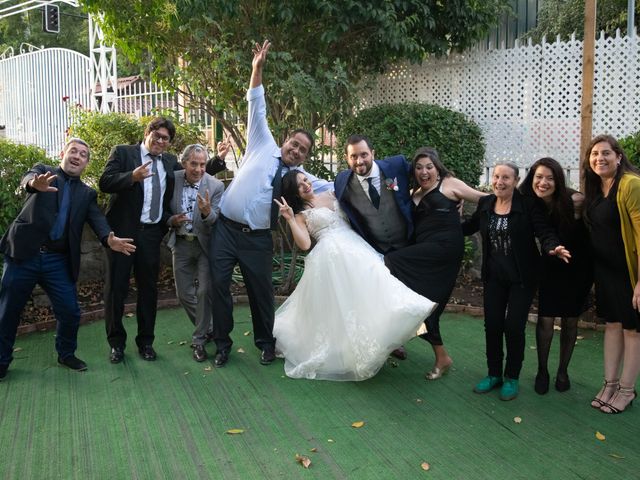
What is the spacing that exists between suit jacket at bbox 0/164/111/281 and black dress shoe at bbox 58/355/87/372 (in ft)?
2.07

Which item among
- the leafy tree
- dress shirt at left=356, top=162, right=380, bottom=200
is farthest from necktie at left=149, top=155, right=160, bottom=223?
the leafy tree

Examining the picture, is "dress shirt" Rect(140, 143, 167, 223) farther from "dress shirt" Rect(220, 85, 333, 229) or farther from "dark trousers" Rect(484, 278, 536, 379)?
"dark trousers" Rect(484, 278, 536, 379)

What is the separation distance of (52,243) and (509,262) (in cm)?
314

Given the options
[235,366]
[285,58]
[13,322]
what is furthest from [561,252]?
[285,58]

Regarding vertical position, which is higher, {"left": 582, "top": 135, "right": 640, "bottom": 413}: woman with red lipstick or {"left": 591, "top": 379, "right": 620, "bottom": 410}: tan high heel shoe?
{"left": 582, "top": 135, "right": 640, "bottom": 413}: woman with red lipstick

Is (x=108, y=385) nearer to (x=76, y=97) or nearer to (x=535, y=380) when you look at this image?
(x=535, y=380)

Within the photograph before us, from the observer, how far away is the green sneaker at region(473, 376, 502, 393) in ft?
14.2

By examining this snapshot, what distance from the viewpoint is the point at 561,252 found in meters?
3.89

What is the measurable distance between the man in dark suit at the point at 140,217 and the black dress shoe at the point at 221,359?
529mm

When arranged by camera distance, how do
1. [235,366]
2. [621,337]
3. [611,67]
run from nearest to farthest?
[621,337] < [235,366] < [611,67]

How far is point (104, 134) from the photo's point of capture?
7723 mm

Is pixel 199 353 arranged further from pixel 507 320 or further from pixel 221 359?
pixel 507 320

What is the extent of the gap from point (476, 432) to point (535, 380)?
3.02ft

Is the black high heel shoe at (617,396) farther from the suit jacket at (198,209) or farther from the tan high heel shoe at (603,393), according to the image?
the suit jacket at (198,209)
